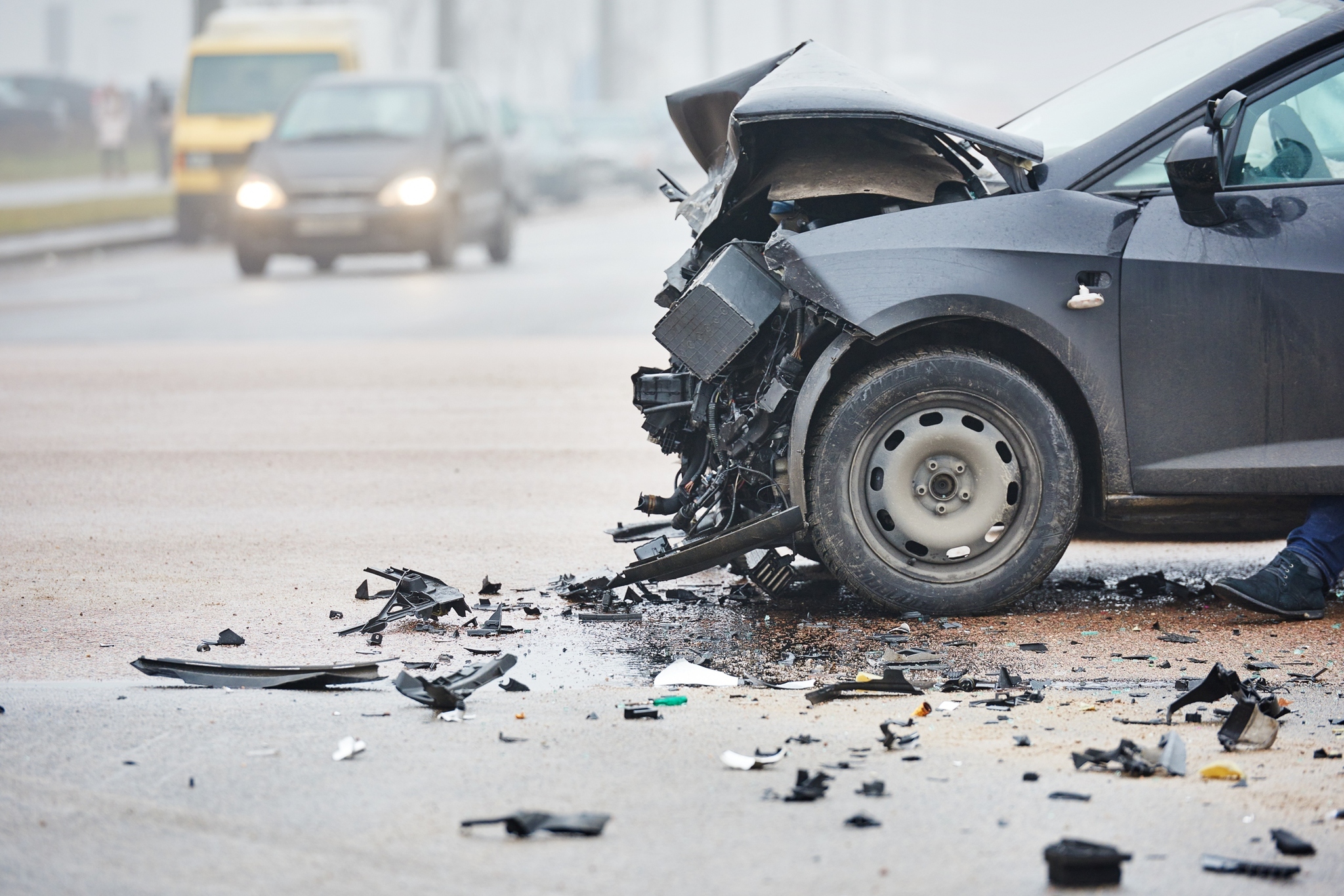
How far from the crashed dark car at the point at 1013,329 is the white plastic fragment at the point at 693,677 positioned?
25.1 inches

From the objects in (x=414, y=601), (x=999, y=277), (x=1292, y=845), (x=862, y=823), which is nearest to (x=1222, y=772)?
(x=1292, y=845)

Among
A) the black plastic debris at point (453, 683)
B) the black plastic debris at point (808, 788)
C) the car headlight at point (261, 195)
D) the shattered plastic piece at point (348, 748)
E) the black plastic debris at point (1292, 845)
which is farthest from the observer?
the car headlight at point (261, 195)

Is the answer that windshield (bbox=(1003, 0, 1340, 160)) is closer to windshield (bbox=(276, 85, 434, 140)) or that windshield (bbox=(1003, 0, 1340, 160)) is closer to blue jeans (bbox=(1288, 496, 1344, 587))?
blue jeans (bbox=(1288, 496, 1344, 587))

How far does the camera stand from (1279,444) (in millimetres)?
5480

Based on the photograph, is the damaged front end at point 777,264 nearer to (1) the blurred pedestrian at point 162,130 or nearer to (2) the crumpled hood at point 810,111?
(2) the crumpled hood at point 810,111

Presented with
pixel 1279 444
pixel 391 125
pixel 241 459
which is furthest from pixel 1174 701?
pixel 391 125

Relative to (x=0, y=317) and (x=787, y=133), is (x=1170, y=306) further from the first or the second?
(x=0, y=317)

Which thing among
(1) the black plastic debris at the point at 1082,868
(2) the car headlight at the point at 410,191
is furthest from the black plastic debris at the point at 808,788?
(2) the car headlight at the point at 410,191

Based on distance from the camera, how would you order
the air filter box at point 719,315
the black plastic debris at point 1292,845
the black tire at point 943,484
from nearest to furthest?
the black plastic debris at point 1292,845 → the black tire at point 943,484 → the air filter box at point 719,315

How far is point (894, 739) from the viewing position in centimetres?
429

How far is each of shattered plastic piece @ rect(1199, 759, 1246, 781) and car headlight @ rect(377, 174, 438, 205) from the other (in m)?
16.7

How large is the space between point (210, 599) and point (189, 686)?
4.11 feet

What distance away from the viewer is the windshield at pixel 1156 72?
5.88 metres

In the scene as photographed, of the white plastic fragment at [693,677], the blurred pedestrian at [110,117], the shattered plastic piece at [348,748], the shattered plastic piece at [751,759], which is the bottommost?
the white plastic fragment at [693,677]
